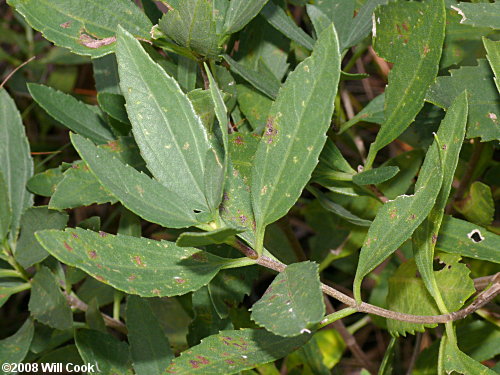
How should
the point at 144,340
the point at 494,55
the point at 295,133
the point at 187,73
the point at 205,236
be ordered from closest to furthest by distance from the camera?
the point at 205,236, the point at 295,133, the point at 494,55, the point at 187,73, the point at 144,340

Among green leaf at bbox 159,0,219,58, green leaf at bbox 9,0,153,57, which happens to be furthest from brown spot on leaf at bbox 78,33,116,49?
green leaf at bbox 159,0,219,58

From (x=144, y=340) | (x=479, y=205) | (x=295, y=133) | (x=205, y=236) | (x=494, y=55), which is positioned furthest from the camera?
(x=479, y=205)

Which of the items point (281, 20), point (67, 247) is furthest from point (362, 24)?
point (67, 247)

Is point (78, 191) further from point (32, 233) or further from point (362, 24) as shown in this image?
point (362, 24)

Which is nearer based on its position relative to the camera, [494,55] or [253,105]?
[494,55]

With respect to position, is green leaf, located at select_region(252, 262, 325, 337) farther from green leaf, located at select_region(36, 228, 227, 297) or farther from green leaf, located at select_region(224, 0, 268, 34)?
green leaf, located at select_region(224, 0, 268, 34)

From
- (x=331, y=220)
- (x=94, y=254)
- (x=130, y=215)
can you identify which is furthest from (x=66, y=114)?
(x=331, y=220)

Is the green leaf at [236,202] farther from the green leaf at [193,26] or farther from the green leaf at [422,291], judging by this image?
the green leaf at [422,291]
